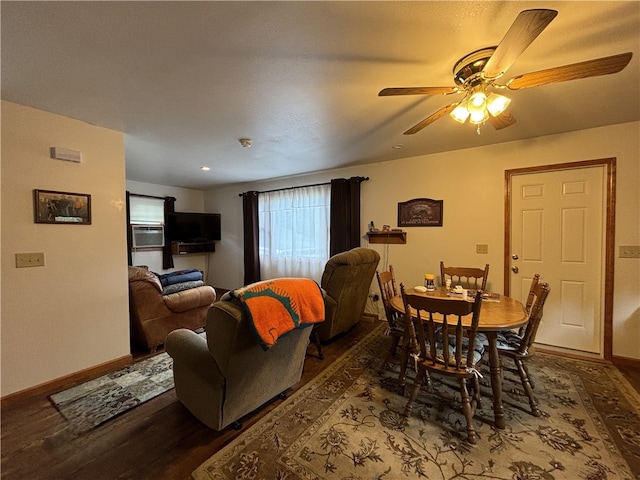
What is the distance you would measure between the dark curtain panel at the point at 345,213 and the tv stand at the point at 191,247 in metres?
3.38

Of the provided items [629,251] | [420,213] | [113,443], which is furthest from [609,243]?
[113,443]

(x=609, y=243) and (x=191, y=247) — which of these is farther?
(x=191, y=247)

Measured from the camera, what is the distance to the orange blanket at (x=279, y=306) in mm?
1520

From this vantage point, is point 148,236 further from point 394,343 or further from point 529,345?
point 529,345

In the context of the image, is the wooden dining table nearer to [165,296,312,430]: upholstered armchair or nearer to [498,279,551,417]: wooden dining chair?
[498,279,551,417]: wooden dining chair

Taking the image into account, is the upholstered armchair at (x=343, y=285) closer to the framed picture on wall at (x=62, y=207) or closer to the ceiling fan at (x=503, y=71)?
the ceiling fan at (x=503, y=71)

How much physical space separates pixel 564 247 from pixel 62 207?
5097 millimetres

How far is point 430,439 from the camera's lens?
1.70m

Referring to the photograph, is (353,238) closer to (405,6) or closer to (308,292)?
(308,292)

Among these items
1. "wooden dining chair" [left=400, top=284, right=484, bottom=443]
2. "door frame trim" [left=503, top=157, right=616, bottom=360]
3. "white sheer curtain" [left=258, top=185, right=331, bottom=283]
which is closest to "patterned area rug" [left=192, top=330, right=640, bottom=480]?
"wooden dining chair" [left=400, top=284, right=484, bottom=443]

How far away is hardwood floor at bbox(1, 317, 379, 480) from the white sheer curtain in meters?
2.88

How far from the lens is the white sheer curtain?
4625 mm

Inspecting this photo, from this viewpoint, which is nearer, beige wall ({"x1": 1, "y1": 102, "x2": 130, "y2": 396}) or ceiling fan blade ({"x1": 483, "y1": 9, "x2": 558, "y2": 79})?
ceiling fan blade ({"x1": 483, "y1": 9, "x2": 558, "y2": 79})

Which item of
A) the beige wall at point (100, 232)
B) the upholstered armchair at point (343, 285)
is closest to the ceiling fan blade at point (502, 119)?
the beige wall at point (100, 232)
